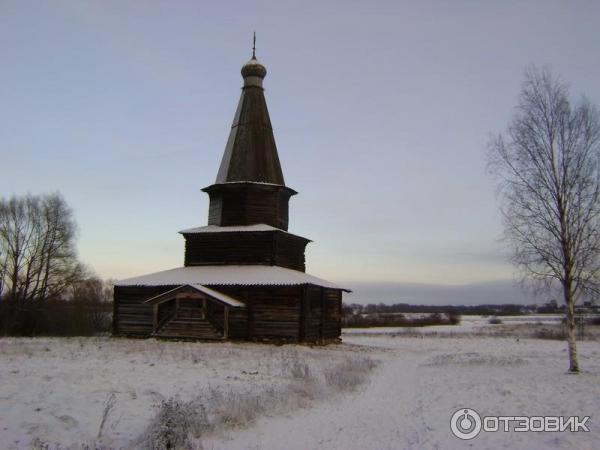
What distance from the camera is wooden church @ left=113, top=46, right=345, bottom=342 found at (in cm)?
2361

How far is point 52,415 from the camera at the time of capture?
793 cm

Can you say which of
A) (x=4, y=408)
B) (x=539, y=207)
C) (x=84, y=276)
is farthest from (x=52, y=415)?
(x=84, y=276)

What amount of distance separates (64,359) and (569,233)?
48.3 ft

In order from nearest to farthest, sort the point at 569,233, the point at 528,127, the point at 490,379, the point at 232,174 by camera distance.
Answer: the point at 490,379 → the point at 569,233 → the point at 528,127 → the point at 232,174

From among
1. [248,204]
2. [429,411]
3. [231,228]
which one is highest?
[248,204]

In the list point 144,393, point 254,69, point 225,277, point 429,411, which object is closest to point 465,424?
point 429,411

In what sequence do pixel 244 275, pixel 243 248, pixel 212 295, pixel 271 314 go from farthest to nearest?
pixel 243 248, pixel 244 275, pixel 271 314, pixel 212 295

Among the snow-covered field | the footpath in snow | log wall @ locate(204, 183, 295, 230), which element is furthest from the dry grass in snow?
log wall @ locate(204, 183, 295, 230)

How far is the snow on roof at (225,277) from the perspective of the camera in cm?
2334

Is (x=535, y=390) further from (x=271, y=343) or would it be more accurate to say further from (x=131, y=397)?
(x=271, y=343)

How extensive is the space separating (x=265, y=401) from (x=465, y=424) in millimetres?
3531

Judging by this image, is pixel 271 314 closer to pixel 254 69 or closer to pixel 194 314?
pixel 194 314

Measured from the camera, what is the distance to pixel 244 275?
24.3 meters

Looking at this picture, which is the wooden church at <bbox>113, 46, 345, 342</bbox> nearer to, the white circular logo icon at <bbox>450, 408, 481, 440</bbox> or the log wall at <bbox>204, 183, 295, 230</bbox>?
the log wall at <bbox>204, 183, 295, 230</bbox>
